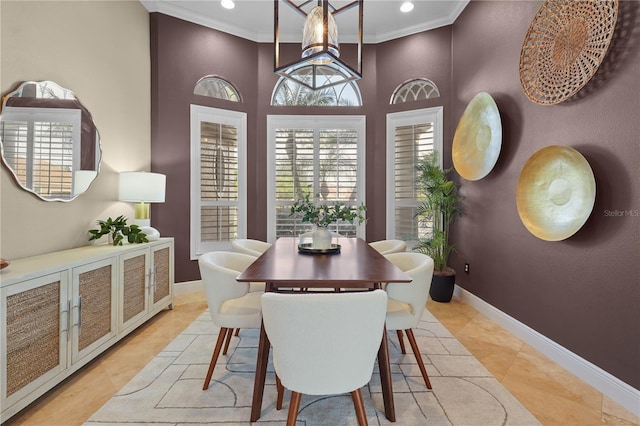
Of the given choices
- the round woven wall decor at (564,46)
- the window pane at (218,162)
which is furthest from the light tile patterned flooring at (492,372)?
the round woven wall decor at (564,46)

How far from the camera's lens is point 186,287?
395cm

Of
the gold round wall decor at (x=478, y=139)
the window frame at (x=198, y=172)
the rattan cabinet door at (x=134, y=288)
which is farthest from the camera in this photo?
the window frame at (x=198, y=172)

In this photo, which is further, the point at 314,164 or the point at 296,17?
the point at 314,164

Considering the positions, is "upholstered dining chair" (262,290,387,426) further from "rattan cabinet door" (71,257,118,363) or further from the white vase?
"rattan cabinet door" (71,257,118,363)

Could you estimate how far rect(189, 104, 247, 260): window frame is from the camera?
399 centimetres

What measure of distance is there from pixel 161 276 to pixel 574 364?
11.6ft

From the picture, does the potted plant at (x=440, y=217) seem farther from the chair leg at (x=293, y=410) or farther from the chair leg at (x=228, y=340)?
the chair leg at (x=293, y=410)

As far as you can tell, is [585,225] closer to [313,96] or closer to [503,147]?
[503,147]

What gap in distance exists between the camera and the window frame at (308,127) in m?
4.46

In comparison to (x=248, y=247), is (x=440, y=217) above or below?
above

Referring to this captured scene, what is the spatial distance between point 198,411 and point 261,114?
12.3ft

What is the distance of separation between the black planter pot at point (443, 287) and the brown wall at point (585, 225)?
22 centimetres

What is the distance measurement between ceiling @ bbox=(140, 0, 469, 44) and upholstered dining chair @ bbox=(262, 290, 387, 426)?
389 centimetres

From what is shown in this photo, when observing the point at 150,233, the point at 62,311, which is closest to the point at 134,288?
the point at 150,233
